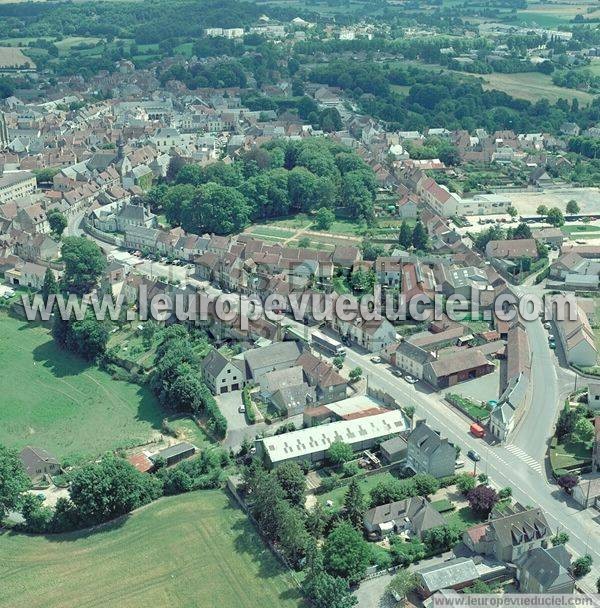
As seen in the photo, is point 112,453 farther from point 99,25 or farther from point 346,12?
point 346,12

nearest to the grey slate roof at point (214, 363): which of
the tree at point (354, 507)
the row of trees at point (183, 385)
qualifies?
the row of trees at point (183, 385)

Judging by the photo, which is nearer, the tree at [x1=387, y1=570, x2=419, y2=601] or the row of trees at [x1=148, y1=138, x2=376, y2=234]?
the tree at [x1=387, y1=570, x2=419, y2=601]

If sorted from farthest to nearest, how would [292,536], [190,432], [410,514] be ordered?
[190,432]
[410,514]
[292,536]

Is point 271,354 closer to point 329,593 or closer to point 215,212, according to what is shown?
point 329,593

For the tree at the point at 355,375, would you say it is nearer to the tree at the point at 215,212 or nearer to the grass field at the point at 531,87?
the tree at the point at 215,212

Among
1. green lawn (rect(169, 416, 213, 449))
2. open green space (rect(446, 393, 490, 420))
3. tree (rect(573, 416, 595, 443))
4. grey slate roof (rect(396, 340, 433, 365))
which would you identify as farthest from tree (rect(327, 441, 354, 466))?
tree (rect(573, 416, 595, 443))

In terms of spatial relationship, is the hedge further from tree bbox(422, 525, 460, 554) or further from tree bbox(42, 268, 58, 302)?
tree bbox(42, 268, 58, 302)

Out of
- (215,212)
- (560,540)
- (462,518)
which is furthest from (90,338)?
(560,540)
